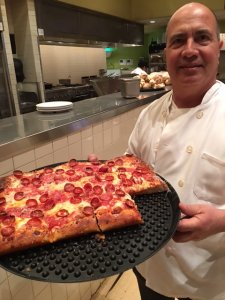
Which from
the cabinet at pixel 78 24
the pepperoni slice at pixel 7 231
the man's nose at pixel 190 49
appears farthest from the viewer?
the cabinet at pixel 78 24

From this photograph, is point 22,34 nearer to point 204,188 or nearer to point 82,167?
point 82,167

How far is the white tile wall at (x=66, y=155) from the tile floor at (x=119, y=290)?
52 mm

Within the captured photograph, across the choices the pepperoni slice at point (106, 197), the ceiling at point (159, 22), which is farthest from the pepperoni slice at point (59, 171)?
the ceiling at point (159, 22)

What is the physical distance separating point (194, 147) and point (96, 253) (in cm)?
57

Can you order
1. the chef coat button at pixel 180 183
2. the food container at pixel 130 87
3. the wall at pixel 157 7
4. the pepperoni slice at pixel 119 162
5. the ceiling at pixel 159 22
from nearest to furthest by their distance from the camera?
→ the chef coat button at pixel 180 183 → the pepperoni slice at pixel 119 162 → the food container at pixel 130 87 → the wall at pixel 157 7 → the ceiling at pixel 159 22

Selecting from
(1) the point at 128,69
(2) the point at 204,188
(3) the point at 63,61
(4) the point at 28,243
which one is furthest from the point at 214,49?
(1) the point at 128,69

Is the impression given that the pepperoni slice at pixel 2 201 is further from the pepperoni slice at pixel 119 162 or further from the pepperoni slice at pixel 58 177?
the pepperoni slice at pixel 119 162

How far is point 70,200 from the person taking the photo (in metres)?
0.94

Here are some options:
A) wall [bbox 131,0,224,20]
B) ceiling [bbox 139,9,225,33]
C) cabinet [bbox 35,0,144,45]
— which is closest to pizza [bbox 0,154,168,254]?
cabinet [bbox 35,0,144,45]

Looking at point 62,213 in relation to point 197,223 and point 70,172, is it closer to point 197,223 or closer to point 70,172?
point 70,172

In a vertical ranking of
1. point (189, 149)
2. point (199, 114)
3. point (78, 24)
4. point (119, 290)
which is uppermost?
point (78, 24)

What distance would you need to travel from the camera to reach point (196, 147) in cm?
106

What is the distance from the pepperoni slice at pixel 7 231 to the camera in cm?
77

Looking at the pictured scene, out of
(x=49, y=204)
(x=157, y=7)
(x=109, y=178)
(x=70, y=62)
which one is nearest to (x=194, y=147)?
(x=109, y=178)
